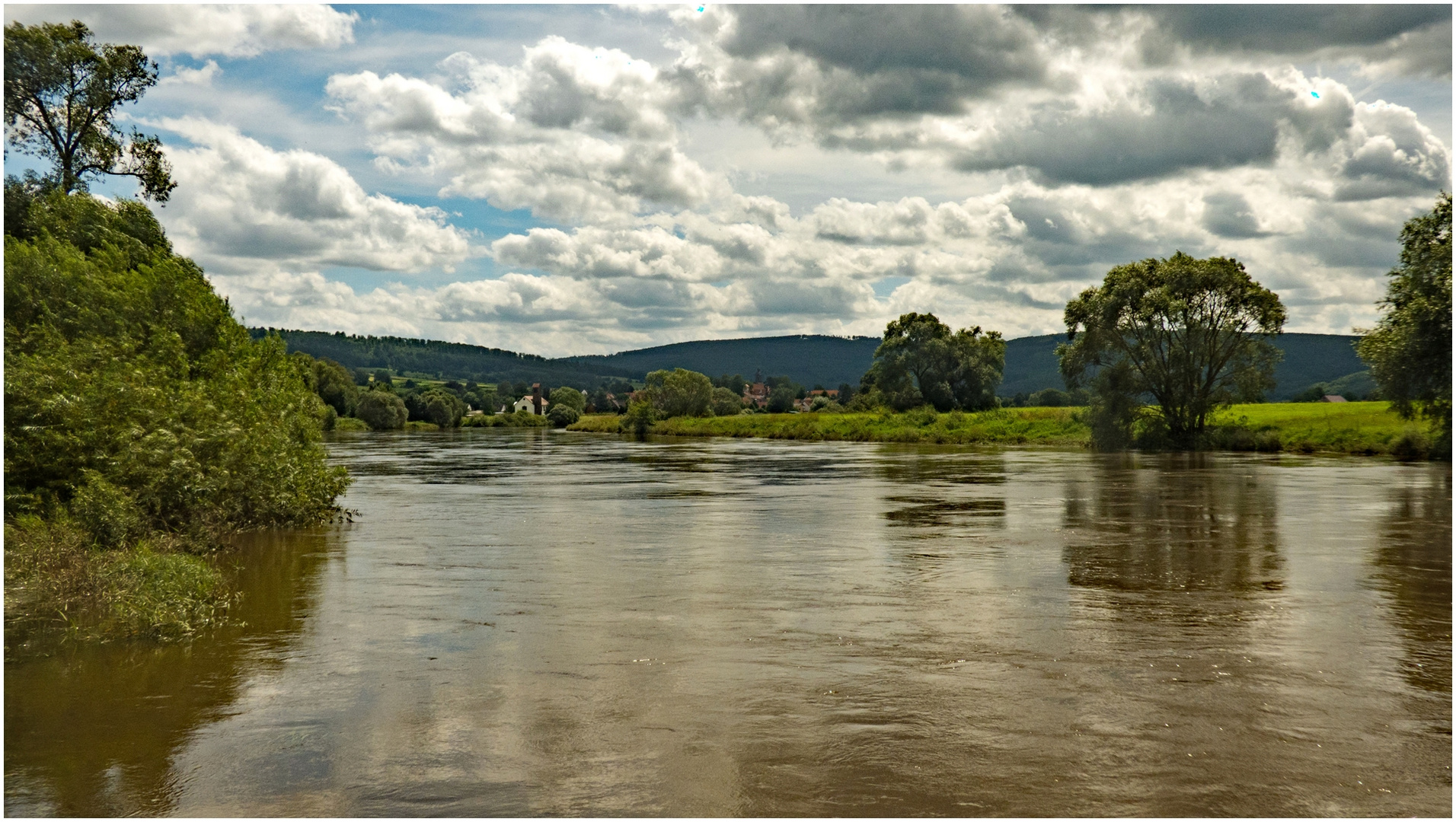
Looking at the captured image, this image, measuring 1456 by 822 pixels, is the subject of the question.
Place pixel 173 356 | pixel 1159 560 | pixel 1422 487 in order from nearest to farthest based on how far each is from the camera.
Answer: pixel 1159 560 < pixel 173 356 < pixel 1422 487

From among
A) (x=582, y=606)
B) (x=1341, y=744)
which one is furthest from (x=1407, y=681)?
(x=582, y=606)

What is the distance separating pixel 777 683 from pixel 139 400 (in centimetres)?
1345

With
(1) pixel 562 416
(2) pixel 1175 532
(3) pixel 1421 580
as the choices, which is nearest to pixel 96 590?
(3) pixel 1421 580

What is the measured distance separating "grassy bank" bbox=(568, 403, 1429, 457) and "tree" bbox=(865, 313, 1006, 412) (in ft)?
34.6

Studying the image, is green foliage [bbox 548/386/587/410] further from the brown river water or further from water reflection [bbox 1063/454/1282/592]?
the brown river water

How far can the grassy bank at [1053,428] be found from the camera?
5855 centimetres

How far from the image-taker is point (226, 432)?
20016 mm

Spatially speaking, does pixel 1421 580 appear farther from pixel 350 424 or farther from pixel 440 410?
pixel 440 410

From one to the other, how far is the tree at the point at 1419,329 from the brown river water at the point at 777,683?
27.3 metres

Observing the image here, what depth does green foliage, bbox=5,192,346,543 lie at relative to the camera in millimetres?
16453

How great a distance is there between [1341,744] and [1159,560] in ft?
37.0

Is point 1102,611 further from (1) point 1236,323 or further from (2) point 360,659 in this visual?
(1) point 1236,323

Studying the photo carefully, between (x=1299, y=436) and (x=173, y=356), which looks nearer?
(x=173, y=356)

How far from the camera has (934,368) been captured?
115500 mm
